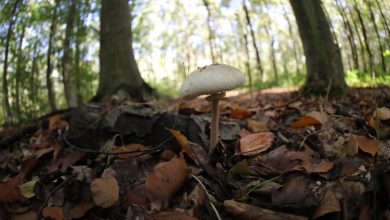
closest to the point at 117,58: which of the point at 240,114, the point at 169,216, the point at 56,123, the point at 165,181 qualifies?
the point at 56,123

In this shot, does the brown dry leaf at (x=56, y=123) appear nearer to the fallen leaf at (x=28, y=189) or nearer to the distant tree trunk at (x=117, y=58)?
the distant tree trunk at (x=117, y=58)

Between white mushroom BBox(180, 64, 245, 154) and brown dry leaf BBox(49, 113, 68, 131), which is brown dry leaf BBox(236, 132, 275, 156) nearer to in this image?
white mushroom BBox(180, 64, 245, 154)

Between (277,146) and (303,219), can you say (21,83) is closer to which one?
(277,146)

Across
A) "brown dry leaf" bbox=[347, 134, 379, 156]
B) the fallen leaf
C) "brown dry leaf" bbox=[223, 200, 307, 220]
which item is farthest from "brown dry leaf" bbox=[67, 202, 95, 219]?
"brown dry leaf" bbox=[347, 134, 379, 156]

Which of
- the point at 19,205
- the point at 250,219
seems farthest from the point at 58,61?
the point at 250,219

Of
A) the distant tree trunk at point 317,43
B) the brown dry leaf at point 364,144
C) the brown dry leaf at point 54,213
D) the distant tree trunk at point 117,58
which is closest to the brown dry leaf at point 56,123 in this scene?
the distant tree trunk at point 117,58

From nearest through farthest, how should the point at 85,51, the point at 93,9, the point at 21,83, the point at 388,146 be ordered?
the point at 388,146 → the point at 21,83 → the point at 93,9 → the point at 85,51

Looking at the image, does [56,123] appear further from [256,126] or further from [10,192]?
[256,126]
